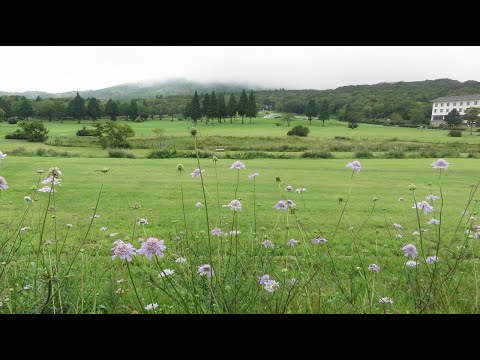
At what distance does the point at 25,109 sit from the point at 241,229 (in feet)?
7.79

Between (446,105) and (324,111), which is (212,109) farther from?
(446,105)

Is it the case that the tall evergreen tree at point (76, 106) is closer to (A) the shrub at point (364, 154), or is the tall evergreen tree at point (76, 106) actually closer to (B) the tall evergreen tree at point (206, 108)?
(B) the tall evergreen tree at point (206, 108)

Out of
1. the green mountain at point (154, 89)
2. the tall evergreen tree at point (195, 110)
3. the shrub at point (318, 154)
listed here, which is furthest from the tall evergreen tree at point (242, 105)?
the shrub at point (318, 154)

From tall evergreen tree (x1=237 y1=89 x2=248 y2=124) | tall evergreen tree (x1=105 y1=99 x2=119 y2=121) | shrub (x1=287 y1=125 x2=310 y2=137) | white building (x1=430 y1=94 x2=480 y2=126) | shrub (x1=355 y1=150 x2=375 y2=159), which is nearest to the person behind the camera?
white building (x1=430 y1=94 x2=480 y2=126)

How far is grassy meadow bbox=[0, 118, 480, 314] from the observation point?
1739 millimetres

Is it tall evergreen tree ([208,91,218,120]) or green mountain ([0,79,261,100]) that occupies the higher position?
green mountain ([0,79,261,100])

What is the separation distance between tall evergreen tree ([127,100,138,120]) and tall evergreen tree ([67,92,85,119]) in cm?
47

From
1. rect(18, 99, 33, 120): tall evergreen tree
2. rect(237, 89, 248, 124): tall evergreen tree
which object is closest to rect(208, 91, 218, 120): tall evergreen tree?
rect(237, 89, 248, 124): tall evergreen tree

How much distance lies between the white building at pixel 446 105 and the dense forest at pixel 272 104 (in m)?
0.07

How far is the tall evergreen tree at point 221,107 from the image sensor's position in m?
4.12

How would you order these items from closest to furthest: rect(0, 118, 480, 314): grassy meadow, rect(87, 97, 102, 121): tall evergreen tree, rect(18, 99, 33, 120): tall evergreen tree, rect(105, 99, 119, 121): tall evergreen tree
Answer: rect(0, 118, 480, 314): grassy meadow
rect(18, 99, 33, 120): tall evergreen tree
rect(87, 97, 102, 121): tall evergreen tree
rect(105, 99, 119, 121): tall evergreen tree

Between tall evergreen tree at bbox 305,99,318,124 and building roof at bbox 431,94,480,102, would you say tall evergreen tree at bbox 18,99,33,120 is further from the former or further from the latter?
building roof at bbox 431,94,480,102
